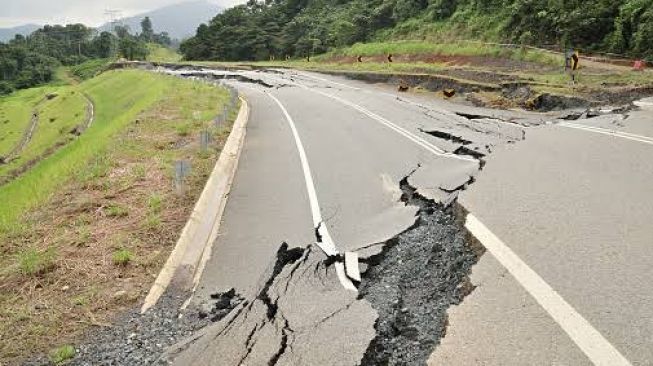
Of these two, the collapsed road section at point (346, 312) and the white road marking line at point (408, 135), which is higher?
the collapsed road section at point (346, 312)

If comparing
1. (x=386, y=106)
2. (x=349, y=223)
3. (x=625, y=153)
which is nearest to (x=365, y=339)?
(x=349, y=223)

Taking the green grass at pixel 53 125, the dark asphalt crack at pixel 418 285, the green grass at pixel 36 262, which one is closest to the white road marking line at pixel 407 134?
the dark asphalt crack at pixel 418 285

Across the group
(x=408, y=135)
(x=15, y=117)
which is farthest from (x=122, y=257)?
(x=15, y=117)

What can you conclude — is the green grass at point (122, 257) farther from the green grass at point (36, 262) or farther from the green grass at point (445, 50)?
the green grass at point (445, 50)

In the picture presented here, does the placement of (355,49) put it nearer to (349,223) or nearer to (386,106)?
(386,106)

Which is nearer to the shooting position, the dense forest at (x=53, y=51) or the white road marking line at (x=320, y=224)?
the white road marking line at (x=320, y=224)

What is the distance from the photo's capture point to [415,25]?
48.0 meters

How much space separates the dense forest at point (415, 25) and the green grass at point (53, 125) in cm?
2311

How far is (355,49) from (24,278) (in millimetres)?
49184

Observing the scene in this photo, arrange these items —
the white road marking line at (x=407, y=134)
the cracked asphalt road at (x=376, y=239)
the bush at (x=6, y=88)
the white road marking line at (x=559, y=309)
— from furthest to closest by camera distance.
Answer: the bush at (x=6, y=88) < the white road marking line at (x=407, y=134) < the cracked asphalt road at (x=376, y=239) < the white road marking line at (x=559, y=309)

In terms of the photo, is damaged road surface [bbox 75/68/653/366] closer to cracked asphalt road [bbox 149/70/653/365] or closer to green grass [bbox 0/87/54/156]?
cracked asphalt road [bbox 149/70/653/365]

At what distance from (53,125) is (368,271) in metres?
50.1

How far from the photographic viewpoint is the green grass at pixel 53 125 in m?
36.6

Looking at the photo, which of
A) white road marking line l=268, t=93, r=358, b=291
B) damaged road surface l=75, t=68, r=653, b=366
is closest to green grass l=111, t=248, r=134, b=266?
damaged road surface l=75, t=68, r=653, b=366
